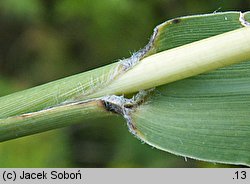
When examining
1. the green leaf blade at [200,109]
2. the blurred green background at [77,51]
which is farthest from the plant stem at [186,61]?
the blurred green background at [77,51]

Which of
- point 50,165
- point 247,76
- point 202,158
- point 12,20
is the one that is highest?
point 12,20

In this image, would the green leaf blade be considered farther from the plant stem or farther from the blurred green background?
the blurred green background

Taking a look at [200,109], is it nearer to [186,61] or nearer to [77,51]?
[186,61]

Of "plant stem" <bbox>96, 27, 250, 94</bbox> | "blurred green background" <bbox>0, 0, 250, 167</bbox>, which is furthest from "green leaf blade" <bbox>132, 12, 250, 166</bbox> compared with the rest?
"blurred green background" <bbox>0, 0, 250, 167</bbox>

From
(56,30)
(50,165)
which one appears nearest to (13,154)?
(50,165)

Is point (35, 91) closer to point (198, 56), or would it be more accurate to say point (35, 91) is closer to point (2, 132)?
point (2, 132)

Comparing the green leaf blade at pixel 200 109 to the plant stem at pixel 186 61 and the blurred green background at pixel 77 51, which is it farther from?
the blurred green background at pixel 77 51

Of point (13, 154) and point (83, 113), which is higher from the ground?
point (83, 113)

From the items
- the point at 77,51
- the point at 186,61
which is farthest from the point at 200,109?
the point at 77,51
